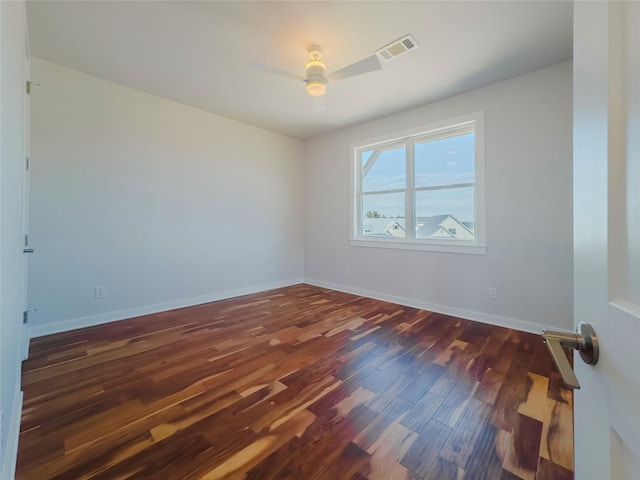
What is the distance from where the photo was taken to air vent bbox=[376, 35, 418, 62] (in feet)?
7.47

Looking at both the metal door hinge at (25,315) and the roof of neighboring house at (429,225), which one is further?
the roof of neighboring house at (429,225)

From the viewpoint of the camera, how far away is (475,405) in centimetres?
167

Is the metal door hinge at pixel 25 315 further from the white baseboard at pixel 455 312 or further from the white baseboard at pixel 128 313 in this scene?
the white baseboard at pixel 455 312

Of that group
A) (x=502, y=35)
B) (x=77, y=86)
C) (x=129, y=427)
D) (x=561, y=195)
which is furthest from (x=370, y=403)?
(x=77, y=86)

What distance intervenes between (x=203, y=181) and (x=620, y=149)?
4.05 m

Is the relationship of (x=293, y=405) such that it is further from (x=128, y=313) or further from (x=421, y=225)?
(x=421, y=225)

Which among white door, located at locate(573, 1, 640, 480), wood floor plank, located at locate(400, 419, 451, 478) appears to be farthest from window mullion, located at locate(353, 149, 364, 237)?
white door, located at locate(573, 1, 640, 480)

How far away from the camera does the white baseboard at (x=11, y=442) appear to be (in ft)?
3.54

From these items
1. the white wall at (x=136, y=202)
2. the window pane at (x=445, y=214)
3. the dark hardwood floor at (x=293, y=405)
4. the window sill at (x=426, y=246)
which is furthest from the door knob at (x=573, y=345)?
the white wall at (x=136, y=202)

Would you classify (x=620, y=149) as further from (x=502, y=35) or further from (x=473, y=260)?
(x=473, y=260)

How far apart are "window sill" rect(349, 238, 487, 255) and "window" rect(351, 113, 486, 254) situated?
0.03ft

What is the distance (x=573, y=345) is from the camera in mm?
469

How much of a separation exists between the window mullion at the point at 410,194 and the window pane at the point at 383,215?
0.09 meters

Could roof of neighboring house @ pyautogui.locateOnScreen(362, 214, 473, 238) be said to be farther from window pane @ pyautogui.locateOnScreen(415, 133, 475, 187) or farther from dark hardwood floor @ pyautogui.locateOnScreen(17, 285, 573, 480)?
A: dark hardwood floor @ pyautogui.locateOnScreen(17, 285, 573, 480)
